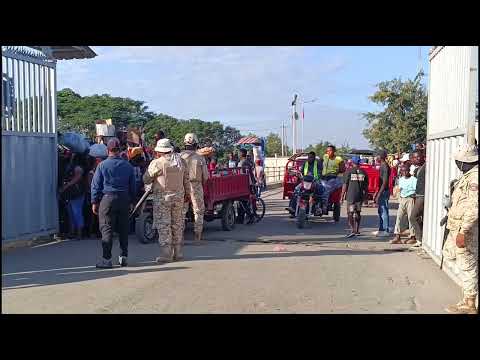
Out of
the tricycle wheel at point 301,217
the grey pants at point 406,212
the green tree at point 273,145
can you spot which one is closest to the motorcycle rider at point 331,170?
the tricycle wheel at point 301,217

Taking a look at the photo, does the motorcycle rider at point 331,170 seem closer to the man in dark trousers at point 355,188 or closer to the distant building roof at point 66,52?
the man in dark trousers at point 355,188

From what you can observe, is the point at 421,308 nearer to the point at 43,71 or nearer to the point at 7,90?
the point at 7,90

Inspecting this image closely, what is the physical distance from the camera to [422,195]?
10594mm

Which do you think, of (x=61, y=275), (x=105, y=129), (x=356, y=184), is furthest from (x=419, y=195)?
(x=105, y=129)

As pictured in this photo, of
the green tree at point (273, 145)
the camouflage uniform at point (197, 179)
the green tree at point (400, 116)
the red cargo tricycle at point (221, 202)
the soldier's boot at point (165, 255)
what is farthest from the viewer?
the green tree at point (273, 145)

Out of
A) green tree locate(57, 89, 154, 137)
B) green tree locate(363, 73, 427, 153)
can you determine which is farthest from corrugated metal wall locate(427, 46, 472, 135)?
green tree locate(57, 89, 154, 137)

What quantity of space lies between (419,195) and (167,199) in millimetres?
4539

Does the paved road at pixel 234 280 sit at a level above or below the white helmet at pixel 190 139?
below

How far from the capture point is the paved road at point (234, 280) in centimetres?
Answer: 673

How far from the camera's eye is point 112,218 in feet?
29.0

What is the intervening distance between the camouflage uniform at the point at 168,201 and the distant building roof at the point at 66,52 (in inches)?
136

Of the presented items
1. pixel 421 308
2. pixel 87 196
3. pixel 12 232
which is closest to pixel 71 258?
pixel 12 232

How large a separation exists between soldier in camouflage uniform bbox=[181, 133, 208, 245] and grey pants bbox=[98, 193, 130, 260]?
2194 mm

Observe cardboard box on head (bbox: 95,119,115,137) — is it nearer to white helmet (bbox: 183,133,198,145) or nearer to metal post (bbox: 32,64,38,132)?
metal post (bbox: 32,64,38,132)
